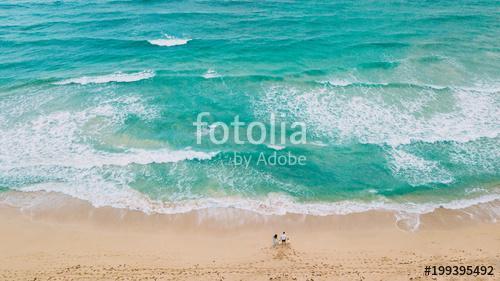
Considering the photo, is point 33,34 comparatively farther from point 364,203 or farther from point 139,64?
point 364,203

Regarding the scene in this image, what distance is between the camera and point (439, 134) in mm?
28578

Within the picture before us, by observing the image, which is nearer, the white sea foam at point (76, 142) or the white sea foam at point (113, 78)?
the white sea foam at point (76, 142)

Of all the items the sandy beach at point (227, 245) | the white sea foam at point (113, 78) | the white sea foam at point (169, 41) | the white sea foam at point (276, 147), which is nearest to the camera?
the sandy beach at point (227, 245)

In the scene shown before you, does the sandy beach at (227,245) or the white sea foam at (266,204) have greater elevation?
the white sea foam at (266,204)

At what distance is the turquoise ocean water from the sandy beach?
1.22m

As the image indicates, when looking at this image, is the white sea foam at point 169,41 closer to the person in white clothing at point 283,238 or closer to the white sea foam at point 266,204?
the white sea foam at point 266,204

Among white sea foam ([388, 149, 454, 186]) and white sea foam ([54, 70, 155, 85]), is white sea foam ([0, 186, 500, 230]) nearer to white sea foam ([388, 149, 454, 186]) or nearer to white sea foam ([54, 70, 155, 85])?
white sea foam ([388, 149, 454, 186])

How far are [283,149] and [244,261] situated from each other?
1029 centimetres

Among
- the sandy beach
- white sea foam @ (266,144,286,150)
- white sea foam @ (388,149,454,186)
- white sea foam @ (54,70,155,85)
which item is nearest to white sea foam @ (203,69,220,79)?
white sea foam @ (54,70,155,85)

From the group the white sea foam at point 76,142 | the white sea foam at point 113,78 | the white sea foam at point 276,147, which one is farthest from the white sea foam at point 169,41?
Result: the white sea foam at point 276,147

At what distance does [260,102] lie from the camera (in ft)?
109

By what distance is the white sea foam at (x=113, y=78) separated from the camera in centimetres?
3674

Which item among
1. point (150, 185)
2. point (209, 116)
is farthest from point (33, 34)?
point (150, 185)

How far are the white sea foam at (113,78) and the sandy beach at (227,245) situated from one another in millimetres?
16108
